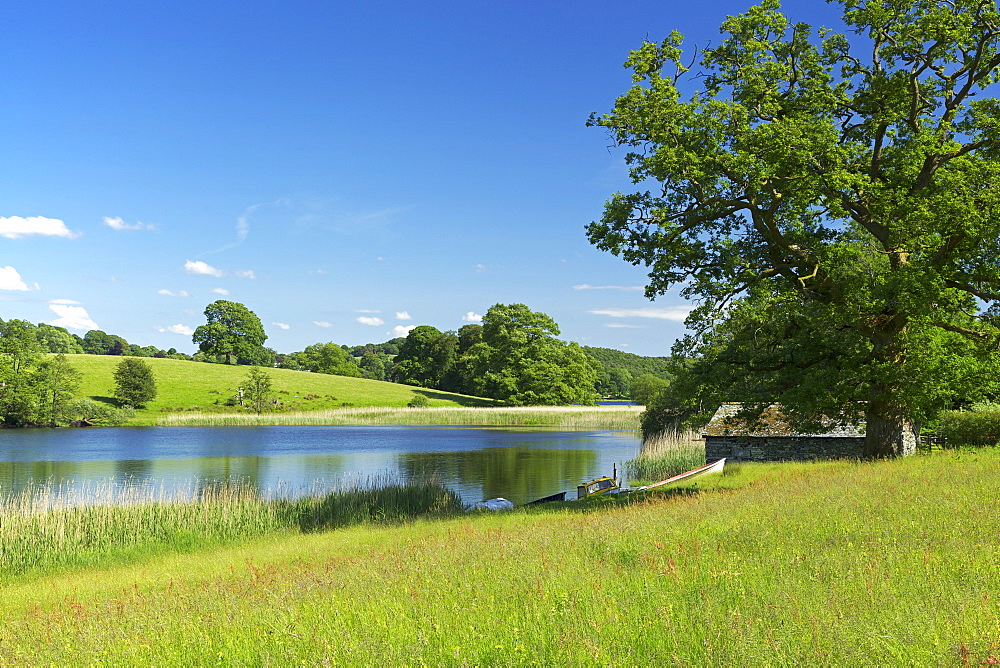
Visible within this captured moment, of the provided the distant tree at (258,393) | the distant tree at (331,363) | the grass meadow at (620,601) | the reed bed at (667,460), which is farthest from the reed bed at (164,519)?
the distant tree at (331,363)

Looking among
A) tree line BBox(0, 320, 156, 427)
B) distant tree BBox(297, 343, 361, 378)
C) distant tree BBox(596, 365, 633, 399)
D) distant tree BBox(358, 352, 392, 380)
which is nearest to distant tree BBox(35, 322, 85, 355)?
distant tree BBox(297, 343, 361, 378)

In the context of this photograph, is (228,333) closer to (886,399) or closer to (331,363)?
(331,363)

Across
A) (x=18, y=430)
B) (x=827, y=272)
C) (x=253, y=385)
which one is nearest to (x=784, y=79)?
(x=827, y=272)

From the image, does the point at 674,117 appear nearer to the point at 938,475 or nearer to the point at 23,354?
the point at 938,475

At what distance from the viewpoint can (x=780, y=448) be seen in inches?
1093

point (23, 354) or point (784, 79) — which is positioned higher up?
point (784, 79)

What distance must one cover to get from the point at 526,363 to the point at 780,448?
222 ft

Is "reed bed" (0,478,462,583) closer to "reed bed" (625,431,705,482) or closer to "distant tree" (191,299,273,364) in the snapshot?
"reed bed" (625,431,705,482)

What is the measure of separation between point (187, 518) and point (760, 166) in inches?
669

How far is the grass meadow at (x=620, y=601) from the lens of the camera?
4.66 meters

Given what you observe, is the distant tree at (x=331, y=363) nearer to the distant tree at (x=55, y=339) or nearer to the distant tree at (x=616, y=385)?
the distant tree at (x=55, y=339)

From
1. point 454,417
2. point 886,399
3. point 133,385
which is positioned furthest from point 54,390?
point 886,399

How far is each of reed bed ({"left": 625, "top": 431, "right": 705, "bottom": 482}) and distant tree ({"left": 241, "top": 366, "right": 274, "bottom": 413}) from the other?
173ft

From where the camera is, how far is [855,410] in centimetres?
1977
